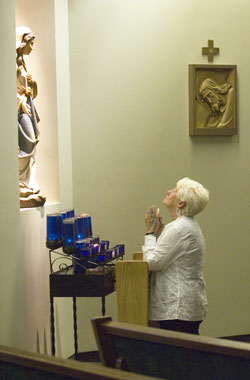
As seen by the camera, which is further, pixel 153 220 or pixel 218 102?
pixel 218 102

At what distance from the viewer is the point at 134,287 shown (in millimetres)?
4129

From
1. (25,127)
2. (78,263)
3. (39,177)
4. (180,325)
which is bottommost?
(180,325)

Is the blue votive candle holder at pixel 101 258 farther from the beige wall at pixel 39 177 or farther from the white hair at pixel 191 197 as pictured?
the white hair at pixel 191 197

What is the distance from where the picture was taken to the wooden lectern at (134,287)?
13.5 feet

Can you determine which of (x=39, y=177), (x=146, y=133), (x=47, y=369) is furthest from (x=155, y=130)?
(x=47, y=369)

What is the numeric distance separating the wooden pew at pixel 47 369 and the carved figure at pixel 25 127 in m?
2.89

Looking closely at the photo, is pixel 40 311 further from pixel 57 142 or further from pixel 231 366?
pixel 231 366

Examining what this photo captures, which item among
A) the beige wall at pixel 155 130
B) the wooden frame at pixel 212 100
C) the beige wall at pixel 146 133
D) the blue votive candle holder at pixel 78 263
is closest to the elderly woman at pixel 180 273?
the blue votive candle holder at pixel 78 263

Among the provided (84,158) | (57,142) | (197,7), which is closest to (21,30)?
(57,142)

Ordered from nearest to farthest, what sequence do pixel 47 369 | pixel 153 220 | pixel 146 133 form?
pixel 47 369 < pixel 153 220 < pixel 146 133

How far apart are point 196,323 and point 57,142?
1.87 metres

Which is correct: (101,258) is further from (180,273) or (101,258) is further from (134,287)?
(180,273)

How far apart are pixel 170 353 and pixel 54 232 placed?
245 cm

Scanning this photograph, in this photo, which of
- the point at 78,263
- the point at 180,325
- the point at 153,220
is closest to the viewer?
the point at 180,325
